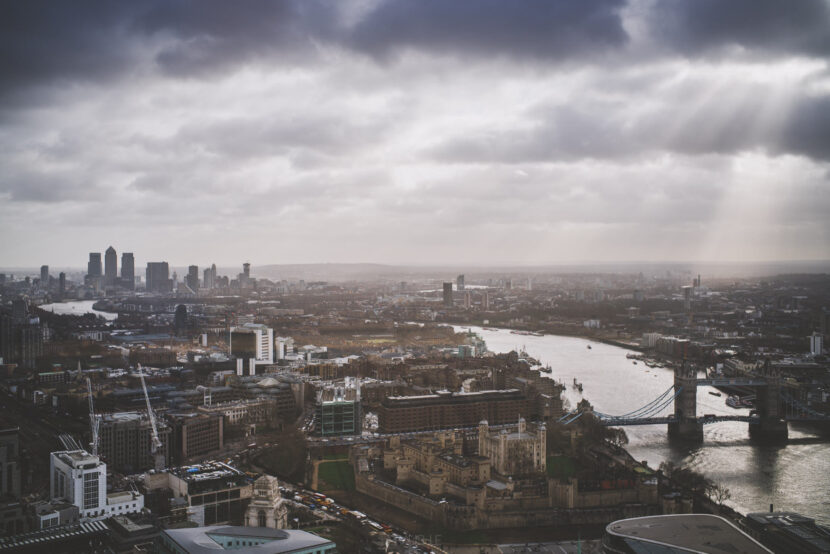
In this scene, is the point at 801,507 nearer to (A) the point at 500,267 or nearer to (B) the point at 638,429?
(B) the point at 638,429

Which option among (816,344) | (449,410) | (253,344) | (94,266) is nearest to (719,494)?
(449,410)

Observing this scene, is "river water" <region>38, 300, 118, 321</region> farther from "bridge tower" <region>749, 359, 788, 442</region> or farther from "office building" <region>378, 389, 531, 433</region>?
"bridge tower" <region>749, 359, 788, 442</region>

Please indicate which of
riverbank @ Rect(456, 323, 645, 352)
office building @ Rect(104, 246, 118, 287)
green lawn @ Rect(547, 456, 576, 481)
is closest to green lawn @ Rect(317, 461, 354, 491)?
green lawn @ Rect(547, 456, 576, 481)

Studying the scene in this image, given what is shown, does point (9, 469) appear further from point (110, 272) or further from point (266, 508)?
point (110, 272)

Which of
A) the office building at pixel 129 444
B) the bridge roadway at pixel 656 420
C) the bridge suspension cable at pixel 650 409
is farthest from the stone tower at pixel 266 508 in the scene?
the bridge suspension cable at pixel 650 409

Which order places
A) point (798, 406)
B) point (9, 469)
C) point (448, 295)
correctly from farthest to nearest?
point (448, 295) → point (798, 406) → point (9, 469)

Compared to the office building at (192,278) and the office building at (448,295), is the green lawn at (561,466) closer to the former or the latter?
the office building at (192,278)
